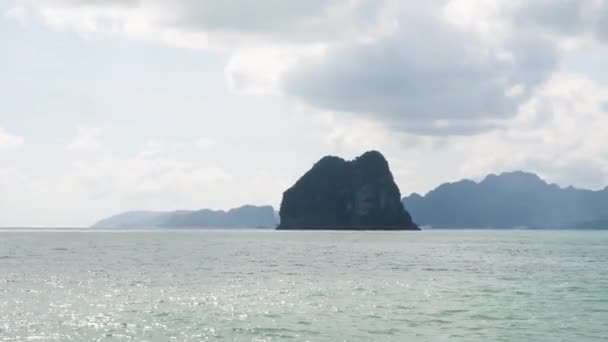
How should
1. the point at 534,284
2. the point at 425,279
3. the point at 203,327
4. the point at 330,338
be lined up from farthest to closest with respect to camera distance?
the point at 425,279, the point at 534,284, the point at 203,327, the point at 330,338

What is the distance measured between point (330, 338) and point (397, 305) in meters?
15.2

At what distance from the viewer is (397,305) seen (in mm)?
51125

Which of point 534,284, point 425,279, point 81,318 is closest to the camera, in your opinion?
point 81,318

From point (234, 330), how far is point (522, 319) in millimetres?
20270

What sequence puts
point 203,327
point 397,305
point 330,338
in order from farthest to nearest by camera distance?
point 397,305
point 203,327
point 330,338

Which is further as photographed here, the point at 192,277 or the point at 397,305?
the point at 192,277

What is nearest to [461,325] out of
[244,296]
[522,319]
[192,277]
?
[522,319]

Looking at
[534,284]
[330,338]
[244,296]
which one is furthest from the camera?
[534,284]

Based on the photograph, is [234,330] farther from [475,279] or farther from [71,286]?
[475,279]

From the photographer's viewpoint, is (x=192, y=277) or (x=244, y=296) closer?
(x=244, y=296)

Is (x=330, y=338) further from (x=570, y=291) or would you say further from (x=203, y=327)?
(x=570, y=291)

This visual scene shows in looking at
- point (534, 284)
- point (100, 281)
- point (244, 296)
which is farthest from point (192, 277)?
point (534, 284)

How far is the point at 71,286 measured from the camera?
65.0 metres

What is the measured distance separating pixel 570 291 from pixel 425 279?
1684cm
